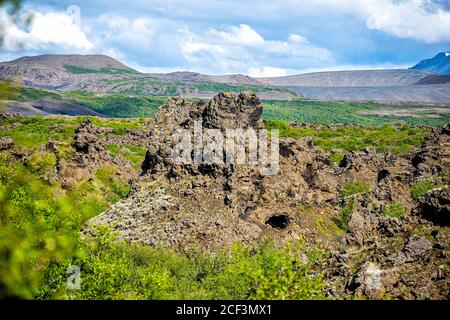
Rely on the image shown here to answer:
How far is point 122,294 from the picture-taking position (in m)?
23.3

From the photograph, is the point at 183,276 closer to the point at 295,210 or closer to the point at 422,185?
the point at 295,210

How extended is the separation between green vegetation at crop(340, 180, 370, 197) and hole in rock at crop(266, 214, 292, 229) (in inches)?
518

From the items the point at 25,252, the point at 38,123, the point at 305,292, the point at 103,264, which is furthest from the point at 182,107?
the point at 38,123

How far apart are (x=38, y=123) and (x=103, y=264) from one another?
5041 inches

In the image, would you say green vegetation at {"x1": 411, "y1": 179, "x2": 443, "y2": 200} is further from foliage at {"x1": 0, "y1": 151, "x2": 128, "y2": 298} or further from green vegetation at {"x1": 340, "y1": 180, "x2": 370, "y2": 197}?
foliage at {"x1": 0, "y1": 151, "x2": 128, "y2": 298}

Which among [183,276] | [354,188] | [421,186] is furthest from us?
[354,188]

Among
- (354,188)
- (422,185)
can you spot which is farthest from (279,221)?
(354,188)

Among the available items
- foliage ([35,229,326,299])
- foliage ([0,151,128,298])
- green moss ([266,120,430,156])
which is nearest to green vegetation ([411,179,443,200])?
foliage ([35,229,326,299])

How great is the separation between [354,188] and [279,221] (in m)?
16.9

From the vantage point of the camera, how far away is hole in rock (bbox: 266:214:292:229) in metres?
39.5

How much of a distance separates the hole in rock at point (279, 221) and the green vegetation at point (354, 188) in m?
13.2

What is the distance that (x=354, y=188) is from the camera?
54.2m

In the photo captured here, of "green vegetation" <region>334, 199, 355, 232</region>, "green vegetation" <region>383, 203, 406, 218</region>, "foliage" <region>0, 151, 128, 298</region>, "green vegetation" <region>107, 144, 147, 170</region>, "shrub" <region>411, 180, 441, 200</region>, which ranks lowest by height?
"green vegetation" <region>107, 144, 147, 170</region>
